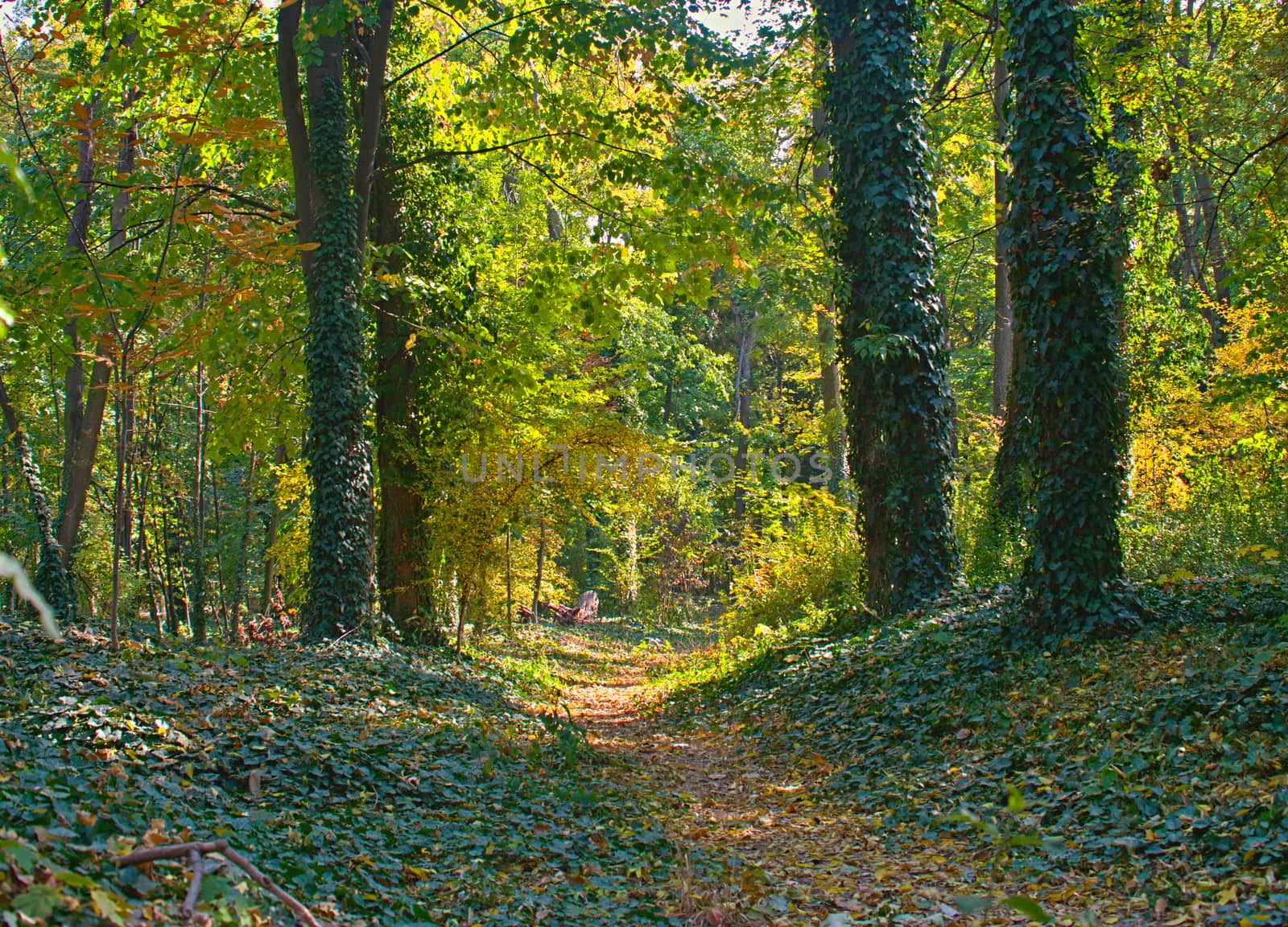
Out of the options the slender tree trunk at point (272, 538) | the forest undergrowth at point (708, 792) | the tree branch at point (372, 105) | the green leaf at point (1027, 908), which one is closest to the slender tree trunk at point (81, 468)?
the slender tree trunk at point (272, 538)

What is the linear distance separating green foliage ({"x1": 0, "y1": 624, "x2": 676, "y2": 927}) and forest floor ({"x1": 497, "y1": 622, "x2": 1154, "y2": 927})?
30 centimetres

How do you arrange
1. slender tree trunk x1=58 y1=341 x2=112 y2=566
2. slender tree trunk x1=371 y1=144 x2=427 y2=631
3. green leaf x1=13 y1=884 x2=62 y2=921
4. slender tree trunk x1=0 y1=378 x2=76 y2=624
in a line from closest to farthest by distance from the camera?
green leaf x1=13 y1=884 x2=62 y2=921, slender tree trunk x1=0 y1=378 x2=76 y2=624, slender tree trunk x1=58 y1=341 x2=112 y2=566, slender tree trunk x1=371 y1=144 x2=427 y2=631

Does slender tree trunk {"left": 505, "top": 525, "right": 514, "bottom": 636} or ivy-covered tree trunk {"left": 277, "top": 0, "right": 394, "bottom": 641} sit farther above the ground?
Answer: ivy-covered tree trunk {"left": 277, "top": 0, "right": 394, "bottom": 641}

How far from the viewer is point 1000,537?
940 centimetres

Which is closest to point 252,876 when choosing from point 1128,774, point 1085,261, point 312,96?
point 1128,774

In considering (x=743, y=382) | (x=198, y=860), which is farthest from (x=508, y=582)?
(x=743, y=382)

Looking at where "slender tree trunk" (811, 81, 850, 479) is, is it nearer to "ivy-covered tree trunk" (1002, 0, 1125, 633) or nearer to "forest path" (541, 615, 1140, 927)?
"ivy-covered tree trunk" (1002, 0, 1125, 633)

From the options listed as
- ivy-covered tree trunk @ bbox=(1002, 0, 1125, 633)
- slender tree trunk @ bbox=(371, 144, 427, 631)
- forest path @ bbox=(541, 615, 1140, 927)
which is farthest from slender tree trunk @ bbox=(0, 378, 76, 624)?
ivy-covered tree trunk @ bbox=(1002, 0, 1125, 633)

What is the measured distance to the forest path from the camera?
3514 millimetres

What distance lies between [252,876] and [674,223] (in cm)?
893

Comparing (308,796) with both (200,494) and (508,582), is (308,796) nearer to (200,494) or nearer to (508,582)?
(508,582)

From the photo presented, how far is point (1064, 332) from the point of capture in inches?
255

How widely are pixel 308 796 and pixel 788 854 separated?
2452mm

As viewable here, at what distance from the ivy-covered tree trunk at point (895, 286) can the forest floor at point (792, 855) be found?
2.76m
